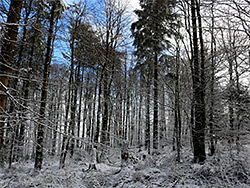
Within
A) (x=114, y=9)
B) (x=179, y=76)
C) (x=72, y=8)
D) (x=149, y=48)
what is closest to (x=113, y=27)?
(x=114, y=9)

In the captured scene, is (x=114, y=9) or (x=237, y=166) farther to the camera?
(x=114, y=9)

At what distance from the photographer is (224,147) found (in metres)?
8.05

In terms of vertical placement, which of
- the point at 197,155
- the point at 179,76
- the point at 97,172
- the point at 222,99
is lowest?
the point at 97,172

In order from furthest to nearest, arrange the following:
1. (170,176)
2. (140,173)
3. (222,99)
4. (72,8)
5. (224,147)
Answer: (72,8)
(224,147)
(222,99)
(140,173)
(170,176)

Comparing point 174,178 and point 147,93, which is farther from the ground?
point 147,93

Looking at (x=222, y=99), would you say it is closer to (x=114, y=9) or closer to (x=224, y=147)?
(x=224, y=147)

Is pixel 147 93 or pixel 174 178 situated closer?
pixel 174 178

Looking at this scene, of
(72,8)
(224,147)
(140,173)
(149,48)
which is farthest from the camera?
(149,48)

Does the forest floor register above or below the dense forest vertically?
below

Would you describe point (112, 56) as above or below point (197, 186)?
above

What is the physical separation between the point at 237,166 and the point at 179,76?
5.15 meters

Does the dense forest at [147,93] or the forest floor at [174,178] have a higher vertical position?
the dense forest at [147,93]

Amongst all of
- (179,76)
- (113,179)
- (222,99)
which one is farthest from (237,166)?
(179,76)

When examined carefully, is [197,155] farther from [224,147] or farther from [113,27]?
[113,27]
